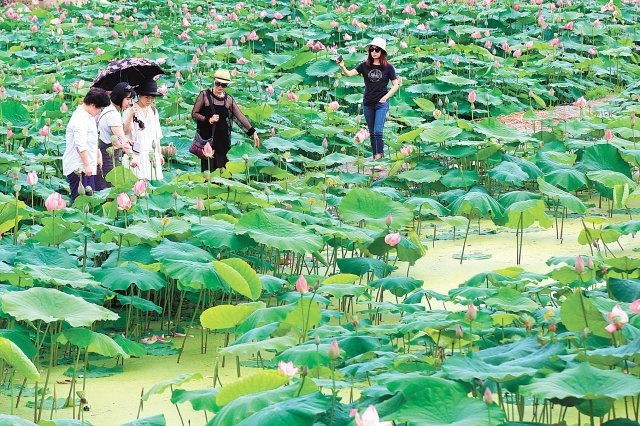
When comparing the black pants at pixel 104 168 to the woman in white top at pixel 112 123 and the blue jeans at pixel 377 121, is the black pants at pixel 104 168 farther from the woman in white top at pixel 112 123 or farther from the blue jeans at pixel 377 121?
the blue jeans at pixel 377 121

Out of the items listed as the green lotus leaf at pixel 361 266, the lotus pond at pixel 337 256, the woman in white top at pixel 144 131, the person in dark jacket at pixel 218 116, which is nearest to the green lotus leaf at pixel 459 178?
the lotus pond at pixel 337 256

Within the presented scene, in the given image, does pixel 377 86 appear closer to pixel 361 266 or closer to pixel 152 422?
pixel 361 266

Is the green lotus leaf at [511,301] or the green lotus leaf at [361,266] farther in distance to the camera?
the green lotus leaf at [361,266]

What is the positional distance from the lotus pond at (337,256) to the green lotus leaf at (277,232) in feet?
0.04

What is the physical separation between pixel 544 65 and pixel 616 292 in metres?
7.48

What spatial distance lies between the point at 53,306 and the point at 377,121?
485 cm

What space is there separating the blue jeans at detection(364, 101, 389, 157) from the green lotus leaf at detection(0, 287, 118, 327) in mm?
4650

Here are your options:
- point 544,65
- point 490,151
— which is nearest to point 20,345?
point 490,151

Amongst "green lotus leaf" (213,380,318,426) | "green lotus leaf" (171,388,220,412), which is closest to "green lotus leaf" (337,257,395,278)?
"green lotus leaf" (171,388,220,412)

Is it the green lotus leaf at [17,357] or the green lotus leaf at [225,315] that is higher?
the green lotus leaf at [17,357]

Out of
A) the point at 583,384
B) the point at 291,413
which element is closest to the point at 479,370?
the point at 583,384

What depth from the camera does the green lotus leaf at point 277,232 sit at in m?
4.41

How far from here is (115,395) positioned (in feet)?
12.3

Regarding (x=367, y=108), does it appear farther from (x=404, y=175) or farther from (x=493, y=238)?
(x=493, y=238)
